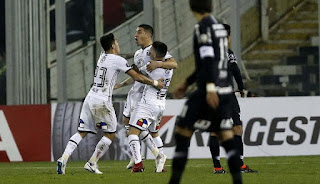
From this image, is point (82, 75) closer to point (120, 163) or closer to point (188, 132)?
point (120, 163)

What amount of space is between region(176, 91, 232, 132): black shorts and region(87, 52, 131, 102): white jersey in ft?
15.7

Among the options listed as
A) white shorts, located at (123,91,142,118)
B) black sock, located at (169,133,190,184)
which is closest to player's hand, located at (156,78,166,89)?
white shorts, located at (123,91,142,118)

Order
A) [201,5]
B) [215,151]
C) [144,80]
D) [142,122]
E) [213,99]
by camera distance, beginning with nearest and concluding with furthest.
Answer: [213,99]
[201,5]
[215,151]
[144,80]
[142,122]

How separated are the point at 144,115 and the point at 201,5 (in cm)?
523

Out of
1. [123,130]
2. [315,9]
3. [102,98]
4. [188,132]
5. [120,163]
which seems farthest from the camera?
[315,9]

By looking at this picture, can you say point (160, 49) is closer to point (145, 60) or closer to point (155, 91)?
point (145, 60)

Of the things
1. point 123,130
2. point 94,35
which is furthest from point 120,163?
point 94,35

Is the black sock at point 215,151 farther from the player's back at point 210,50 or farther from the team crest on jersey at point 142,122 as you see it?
the player's back at point 210,50

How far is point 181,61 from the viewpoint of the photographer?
22.0 meters

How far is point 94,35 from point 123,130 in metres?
3.64

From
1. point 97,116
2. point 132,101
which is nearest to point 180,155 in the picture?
point 97,116

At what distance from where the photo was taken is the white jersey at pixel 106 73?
1440 centimetres

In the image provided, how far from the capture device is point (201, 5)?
9445 millimetres

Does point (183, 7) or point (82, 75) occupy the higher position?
point (183, 7)
